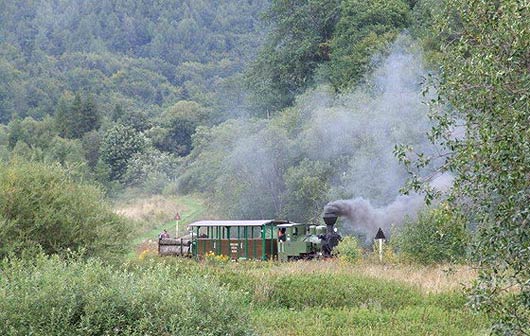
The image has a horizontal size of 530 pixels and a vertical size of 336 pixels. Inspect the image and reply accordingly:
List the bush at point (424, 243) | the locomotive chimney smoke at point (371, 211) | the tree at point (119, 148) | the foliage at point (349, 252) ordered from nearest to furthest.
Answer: the bush at point (424, 243) → the foliage at point (349, 252) → the locomotive chimney smoke at point (371, 211) → the tree at point (119, 148)

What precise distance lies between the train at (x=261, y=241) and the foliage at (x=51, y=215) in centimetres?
1402

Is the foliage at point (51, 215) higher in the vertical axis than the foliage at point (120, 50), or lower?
lower

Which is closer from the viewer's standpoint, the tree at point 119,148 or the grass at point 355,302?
the grass at point 355,302

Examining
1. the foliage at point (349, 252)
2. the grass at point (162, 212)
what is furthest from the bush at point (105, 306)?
the grass at point (162, 212)

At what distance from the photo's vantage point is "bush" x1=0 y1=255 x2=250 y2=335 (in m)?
9.91

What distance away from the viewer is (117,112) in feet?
331

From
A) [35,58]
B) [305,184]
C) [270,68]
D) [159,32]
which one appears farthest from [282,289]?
[159,32]

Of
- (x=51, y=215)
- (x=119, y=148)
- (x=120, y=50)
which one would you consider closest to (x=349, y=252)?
(x=51, y=215)

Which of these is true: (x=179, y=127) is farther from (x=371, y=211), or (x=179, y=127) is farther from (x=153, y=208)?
(x=371, y=211)

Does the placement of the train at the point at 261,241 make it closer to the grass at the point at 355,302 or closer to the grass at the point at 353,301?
the grass at the point at 353,301

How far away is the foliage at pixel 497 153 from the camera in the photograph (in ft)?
25.3

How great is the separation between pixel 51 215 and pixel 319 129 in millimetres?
26696

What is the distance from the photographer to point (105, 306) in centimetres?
1017

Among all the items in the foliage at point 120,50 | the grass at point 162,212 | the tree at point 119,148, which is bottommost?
the grass at point 162,212
